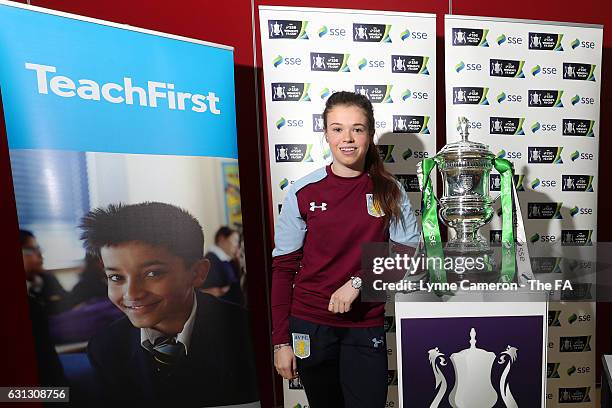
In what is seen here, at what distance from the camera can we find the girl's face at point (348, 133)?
1390 mm

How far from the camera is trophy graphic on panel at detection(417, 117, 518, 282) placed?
4.16 feet

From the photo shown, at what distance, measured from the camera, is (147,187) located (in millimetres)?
1511

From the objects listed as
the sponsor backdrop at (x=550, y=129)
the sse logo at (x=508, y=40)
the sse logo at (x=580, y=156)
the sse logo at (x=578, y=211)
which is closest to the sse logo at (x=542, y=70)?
the sponsor backdrop at (x=550, y=129)

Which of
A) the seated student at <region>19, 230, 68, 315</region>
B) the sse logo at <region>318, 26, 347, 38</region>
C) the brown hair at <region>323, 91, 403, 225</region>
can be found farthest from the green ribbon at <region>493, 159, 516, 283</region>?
the seated student at <region>19, 230, 68, 315</region>

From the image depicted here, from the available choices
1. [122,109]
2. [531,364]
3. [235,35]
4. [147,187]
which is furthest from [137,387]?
[235,35]

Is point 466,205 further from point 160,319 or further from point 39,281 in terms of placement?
point 39,281

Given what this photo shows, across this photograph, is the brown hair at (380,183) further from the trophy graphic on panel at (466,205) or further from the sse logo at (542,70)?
the sse logo at (542,70)

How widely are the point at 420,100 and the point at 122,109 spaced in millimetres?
1382

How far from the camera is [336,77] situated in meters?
1.94

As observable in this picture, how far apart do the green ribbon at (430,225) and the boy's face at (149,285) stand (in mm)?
937

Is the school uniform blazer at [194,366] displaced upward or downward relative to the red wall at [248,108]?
downward

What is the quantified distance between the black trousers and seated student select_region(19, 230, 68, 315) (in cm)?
83

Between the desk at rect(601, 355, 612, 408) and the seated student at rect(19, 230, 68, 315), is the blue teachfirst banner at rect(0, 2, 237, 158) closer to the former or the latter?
the seated student at rect(19, 230, 68, 315)

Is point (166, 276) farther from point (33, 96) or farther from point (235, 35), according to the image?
point (235, 35)
